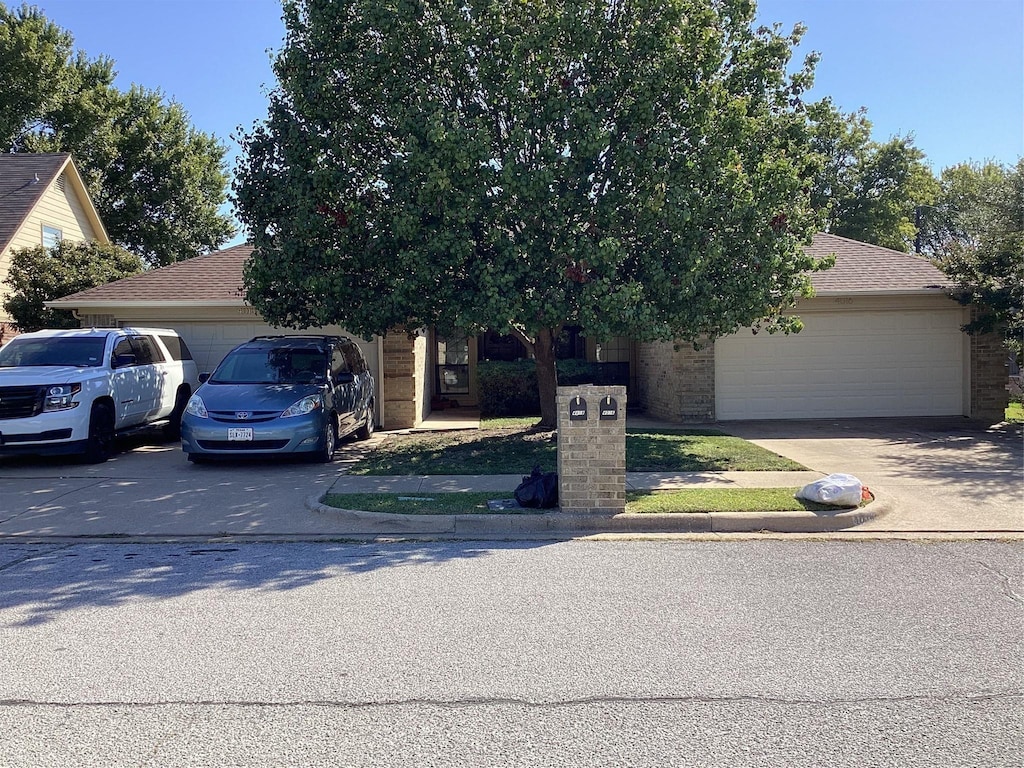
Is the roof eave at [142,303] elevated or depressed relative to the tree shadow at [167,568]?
elevated

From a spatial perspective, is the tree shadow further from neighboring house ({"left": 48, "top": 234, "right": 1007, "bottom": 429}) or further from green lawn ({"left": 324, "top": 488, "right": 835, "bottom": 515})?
neighboring house ({"left": 48, "top": 234, "right": 1007, "bottom": 429})

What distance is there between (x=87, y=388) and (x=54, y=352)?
1429 mm

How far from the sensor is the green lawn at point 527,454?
36.1 ft

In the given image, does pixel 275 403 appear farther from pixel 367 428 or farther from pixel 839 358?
pixel 839 358

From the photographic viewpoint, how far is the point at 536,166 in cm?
1085

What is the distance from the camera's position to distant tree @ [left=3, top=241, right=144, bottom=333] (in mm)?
18406

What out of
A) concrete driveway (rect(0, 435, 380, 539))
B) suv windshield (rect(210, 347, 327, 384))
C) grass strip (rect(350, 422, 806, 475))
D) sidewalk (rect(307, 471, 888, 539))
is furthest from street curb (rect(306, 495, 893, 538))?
suv windshield (rect(210, 347, 327, 384))

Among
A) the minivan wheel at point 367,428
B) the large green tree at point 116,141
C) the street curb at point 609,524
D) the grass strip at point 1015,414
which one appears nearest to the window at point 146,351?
the minivan wheel at point 367,428

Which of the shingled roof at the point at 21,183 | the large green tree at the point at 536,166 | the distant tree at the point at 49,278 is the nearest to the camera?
the large green tree at the point at 536,166

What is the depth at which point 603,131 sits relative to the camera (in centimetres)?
1045

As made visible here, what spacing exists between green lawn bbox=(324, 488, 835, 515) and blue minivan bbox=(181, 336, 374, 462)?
232 centimetres

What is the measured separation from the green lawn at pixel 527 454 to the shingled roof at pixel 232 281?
176 inches

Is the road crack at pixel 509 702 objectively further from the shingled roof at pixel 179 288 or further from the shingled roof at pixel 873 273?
the shingled roof at pixel 873 273

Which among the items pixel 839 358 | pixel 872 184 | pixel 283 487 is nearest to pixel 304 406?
pixel 283 487
